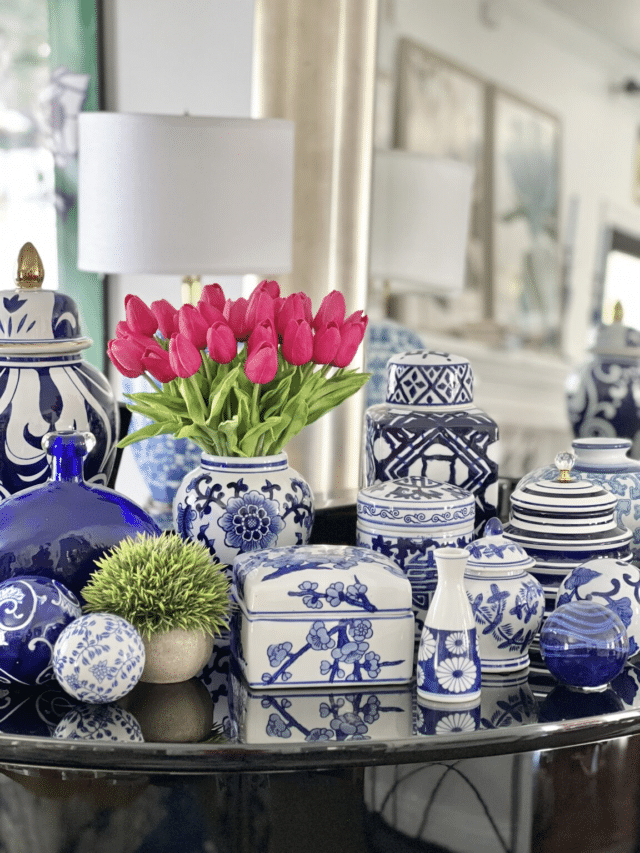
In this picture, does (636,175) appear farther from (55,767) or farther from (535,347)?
(55,767)

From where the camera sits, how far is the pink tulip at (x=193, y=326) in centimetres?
104

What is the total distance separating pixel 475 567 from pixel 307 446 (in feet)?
5.95

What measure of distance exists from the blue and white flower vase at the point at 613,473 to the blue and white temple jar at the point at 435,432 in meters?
0.06

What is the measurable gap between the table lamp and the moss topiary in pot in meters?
1.18

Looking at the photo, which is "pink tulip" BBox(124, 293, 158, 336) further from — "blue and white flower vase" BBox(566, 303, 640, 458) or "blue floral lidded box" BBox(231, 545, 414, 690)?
"blue and white flower vase" BBox(566, 303, 640, 458)

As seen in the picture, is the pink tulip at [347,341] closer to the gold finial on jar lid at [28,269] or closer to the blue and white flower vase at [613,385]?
the gold finial on jar lid at [28,269]

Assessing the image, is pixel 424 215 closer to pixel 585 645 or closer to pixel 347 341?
pixel 347 341

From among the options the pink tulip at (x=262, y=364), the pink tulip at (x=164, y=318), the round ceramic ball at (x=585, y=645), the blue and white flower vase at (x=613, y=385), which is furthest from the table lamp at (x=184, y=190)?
the round ceramic ball at (x=585, y=645)

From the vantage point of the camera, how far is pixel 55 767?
0.77 meters

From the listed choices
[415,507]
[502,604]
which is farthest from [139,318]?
[502,604]

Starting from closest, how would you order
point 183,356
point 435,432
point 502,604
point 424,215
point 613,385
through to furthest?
point 502,604, point 183,356, point 435,432, point 613,385, point 424,215

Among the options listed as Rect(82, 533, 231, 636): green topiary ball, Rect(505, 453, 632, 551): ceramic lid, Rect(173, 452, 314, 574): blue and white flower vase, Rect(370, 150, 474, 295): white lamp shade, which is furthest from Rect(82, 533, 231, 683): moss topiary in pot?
Rect(370, 150, 474, 295): white lamp shade

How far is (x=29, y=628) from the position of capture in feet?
2.83

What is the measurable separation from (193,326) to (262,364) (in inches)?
3.2
